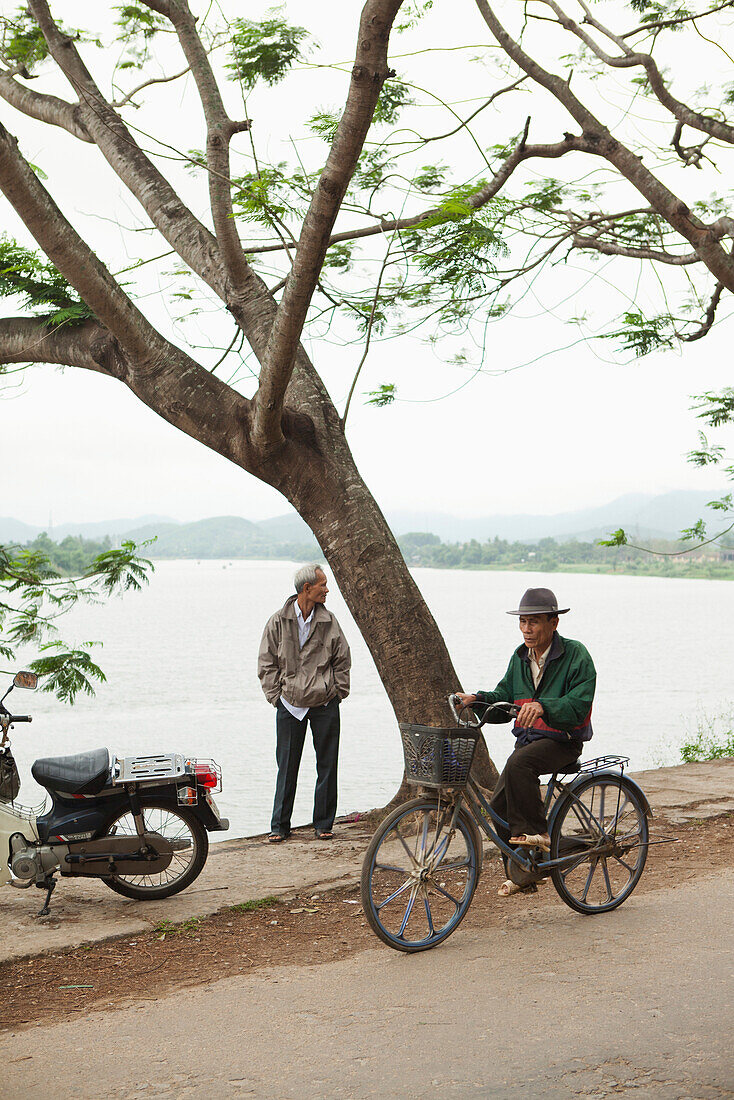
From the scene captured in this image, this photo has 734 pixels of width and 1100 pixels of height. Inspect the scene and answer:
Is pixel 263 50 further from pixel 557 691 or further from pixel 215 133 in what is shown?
pixel 557 691

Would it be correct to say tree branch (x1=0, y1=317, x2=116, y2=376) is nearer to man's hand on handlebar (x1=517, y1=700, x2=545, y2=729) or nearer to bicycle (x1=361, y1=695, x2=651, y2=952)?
bicycle (x1=361, y1=695, x2=651, y2=952)

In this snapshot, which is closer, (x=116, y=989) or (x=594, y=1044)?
(x=594, y=1044)

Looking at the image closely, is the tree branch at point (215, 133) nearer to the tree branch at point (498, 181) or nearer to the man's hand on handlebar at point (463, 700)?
the tree branch at point (498, 181)

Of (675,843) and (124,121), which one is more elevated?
(124,121)

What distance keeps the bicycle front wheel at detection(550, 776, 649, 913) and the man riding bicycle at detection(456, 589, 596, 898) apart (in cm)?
19

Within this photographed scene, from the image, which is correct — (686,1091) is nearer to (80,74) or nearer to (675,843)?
(675,843)

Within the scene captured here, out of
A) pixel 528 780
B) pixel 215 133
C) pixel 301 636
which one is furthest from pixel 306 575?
pixel 215 133

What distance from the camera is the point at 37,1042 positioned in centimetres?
406

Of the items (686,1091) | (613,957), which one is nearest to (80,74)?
(613,957)

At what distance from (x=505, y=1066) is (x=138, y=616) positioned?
51314 mm

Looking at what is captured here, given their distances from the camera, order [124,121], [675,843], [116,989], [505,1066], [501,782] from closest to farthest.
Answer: [505,1066] < [116,989] < [501,782] < [675,843] < [124,121]

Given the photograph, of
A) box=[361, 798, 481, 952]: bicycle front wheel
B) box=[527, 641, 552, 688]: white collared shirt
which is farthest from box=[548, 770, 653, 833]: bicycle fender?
box=[527, 641, 552, 688]: white collared shirt

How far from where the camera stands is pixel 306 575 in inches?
290

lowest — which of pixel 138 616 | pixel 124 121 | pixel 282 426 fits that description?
pixel 138 616
